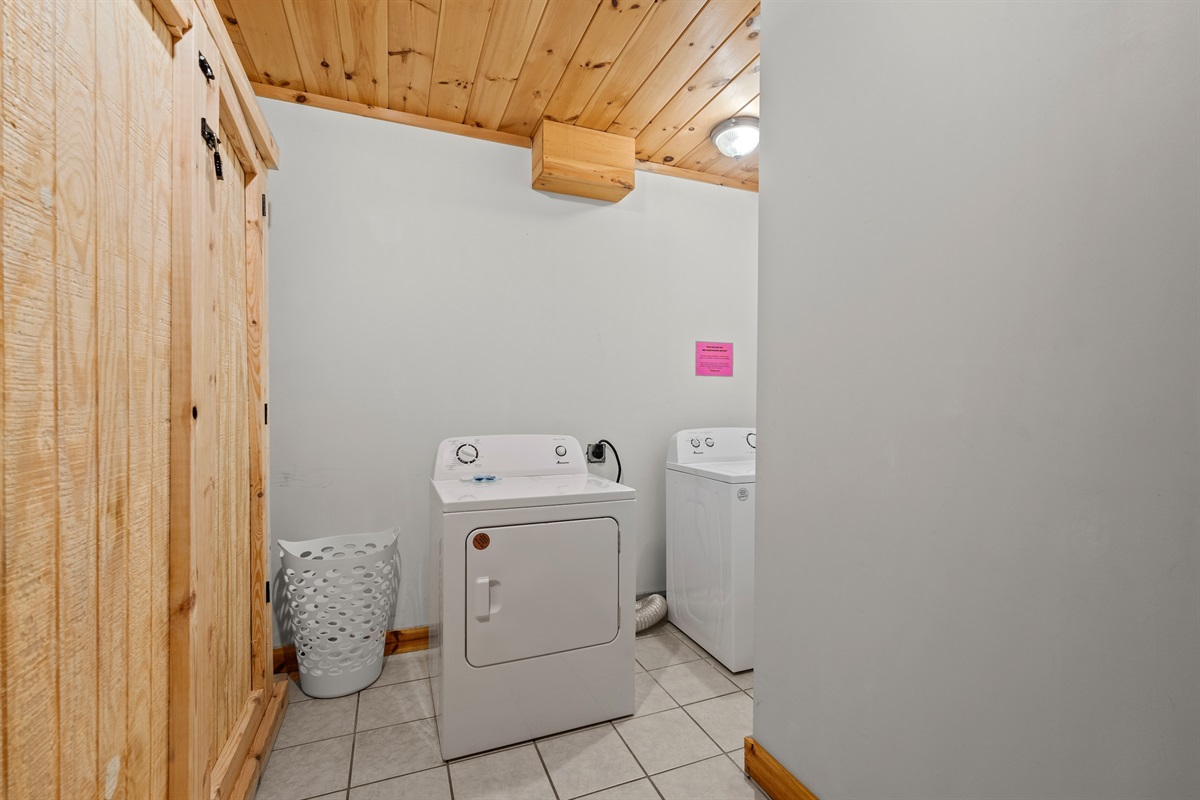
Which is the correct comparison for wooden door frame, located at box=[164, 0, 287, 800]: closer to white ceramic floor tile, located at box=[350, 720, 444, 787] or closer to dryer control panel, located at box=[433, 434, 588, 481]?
white ceramic floor tile, located at box=[350, 720, 444, 787]

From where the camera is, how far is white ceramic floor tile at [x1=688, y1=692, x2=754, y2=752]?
1.68 m

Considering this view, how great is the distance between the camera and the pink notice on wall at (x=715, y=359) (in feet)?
9.33

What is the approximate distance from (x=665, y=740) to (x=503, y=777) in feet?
1.68

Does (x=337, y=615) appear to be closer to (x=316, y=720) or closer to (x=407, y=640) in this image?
(x=316, y=720)

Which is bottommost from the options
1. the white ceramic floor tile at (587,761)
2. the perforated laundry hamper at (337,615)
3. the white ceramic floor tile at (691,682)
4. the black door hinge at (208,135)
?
the white ceramic floor tile at (691,682)

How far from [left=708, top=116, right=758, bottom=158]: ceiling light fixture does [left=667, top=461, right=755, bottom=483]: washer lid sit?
1.47 m

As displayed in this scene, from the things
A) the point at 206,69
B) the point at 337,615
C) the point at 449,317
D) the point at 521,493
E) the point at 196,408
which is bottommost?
the point at 337,615

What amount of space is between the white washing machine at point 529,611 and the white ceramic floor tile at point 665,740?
0.26 feet

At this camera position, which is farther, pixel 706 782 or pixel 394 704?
pixel 394 704

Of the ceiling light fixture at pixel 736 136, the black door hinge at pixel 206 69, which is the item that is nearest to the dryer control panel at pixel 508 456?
the black door hinge at pixel 206 69

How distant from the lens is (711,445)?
265 cm

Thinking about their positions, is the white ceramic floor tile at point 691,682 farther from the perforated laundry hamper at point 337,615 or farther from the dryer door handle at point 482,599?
the perforated laundry hamper at point 337,615

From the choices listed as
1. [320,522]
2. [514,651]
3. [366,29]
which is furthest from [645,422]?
[366,29]

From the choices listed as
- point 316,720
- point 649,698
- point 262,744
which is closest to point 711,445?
point 649,698
